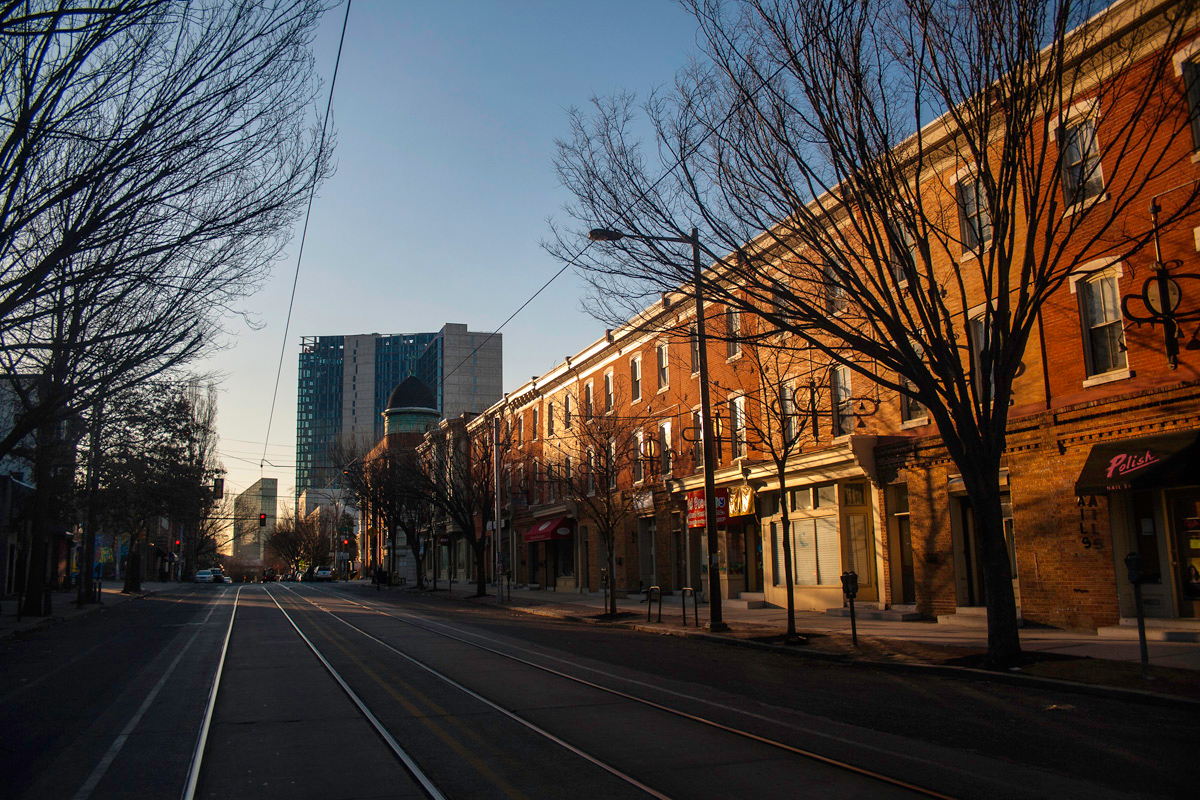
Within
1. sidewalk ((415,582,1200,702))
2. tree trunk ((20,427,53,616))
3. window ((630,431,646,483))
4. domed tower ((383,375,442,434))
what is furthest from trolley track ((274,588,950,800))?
domed tower ((383,375,442,434))

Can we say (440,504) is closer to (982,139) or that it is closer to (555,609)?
(555,609)

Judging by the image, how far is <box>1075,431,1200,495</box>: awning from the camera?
13.3 metres

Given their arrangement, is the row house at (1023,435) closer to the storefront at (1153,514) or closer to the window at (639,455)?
the storefront at (1153,514)

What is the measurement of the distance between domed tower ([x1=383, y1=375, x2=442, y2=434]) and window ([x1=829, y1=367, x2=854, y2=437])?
62645 millimetres

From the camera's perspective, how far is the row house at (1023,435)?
14.2m

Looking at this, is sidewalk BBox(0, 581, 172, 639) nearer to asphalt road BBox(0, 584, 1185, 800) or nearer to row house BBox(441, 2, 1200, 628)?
asphalt road BBox(0, 584, 1185, 800)

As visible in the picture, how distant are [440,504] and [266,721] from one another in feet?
109

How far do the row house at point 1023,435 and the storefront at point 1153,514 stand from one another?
0.03 meters

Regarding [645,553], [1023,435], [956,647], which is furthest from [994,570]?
[645,553]

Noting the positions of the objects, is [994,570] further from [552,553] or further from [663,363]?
[552,553]

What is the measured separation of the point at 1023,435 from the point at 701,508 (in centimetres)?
763

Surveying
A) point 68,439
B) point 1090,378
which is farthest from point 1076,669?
point 68,439

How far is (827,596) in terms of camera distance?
2319cm

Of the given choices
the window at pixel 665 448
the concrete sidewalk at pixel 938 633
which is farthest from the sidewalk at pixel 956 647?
the window at pixel 665 448
